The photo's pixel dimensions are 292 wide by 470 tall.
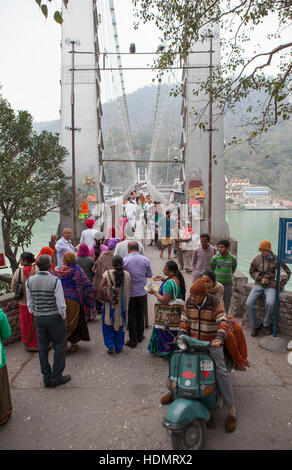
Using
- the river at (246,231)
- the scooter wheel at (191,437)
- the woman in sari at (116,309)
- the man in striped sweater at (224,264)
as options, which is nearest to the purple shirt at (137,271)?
the woman in sari at (116,309)

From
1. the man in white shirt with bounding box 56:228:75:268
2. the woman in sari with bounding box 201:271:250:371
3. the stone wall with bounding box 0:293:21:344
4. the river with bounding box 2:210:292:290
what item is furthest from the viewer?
the river with bounding box 2:210:292:290

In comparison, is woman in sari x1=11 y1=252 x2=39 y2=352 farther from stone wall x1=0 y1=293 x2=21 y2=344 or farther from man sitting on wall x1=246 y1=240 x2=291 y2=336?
man sitting on wall x1=246 y1=240 x2=291 y2=336

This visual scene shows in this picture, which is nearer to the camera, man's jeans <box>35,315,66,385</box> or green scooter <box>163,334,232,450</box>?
green scooter <box>163,334,232,450</box>

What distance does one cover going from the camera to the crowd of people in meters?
2.31

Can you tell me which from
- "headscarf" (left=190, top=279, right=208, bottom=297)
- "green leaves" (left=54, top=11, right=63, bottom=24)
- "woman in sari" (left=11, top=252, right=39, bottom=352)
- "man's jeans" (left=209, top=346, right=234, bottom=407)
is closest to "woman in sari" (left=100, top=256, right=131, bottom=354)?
"woman in sari" (left=11, top=252, right=39, bottom=352)

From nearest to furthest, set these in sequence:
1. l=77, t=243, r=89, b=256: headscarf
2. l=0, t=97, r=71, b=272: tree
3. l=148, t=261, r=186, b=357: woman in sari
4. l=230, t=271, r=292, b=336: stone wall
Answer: l=148, t=261, r=186, b=357: woman in sari
l=230, t=271, r=292, b=336: stone wall
l=77, t=243, r=89, b=256: headscarf
l=0, t=97, r=71, b=272: tree

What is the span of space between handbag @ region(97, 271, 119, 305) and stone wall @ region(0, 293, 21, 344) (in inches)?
42.9

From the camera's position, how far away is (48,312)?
2701 millimetres

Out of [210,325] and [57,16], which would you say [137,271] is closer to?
[210,325]

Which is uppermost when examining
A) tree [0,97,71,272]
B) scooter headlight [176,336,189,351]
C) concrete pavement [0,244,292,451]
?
tree [0,97,71,272]

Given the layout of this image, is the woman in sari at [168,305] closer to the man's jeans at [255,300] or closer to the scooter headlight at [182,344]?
the scooter headlight at [182,344]

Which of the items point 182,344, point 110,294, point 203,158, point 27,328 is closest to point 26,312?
point 27,328

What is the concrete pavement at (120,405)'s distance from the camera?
7.08ft

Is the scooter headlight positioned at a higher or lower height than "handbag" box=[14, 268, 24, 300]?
lower
